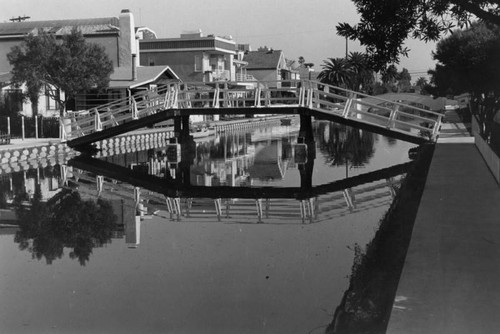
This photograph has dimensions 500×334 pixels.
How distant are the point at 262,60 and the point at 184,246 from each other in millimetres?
85083

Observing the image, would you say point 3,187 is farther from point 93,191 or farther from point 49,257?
point 49,257

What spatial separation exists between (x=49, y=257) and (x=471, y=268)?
630 centimetres

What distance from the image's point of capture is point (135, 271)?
9250 millimetres

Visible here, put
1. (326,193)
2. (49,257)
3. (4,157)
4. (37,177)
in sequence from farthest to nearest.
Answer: (4,157), (37,177), (326,193), (49,257)

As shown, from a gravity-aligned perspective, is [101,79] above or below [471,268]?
above

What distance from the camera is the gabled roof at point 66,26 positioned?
47875 mm

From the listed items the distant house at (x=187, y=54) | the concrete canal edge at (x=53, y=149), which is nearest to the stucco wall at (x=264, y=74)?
the distant house at (x=187, y=54)

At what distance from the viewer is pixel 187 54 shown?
58469 mm

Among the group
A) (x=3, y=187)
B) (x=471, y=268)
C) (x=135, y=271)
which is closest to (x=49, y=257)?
(x=135, y=271)

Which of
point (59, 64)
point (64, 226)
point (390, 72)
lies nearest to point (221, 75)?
point (59, 64)

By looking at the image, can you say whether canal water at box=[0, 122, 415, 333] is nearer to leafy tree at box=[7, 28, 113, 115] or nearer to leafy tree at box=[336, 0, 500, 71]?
leafy tree at box=[336, 0, 500, 71]

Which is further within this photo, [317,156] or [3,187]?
[317,156]

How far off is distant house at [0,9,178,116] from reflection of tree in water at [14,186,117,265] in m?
23.7

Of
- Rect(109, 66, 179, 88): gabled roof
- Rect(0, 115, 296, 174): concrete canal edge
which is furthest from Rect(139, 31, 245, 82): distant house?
Rect(0, 115, 296, 174): concrete canal edge
